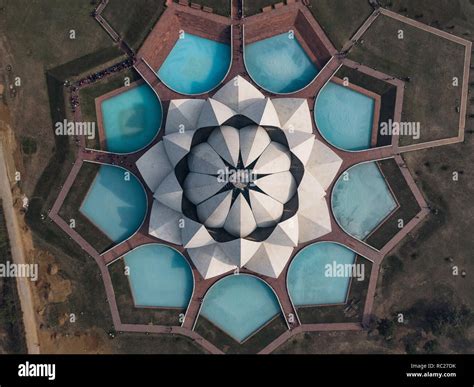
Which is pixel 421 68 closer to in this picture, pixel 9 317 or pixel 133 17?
pixel 133 17

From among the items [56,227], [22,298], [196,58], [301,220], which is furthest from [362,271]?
[22,298]

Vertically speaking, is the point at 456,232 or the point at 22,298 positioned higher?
the point at 456,232

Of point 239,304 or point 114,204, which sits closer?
point 239,304

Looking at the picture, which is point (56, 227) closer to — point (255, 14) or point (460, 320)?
point (255, 14)

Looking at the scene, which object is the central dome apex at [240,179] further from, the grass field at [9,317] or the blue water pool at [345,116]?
the grass field at [9,317]

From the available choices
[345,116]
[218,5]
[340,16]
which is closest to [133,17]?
[218,5]

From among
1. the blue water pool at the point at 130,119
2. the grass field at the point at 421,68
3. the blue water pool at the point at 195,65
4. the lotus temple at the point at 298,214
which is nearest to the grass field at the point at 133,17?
the lotus temple at the point at 298,214

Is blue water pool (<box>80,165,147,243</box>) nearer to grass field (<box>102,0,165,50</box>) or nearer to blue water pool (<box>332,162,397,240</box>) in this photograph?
grass field (<box>102,0,165,50</box>)
